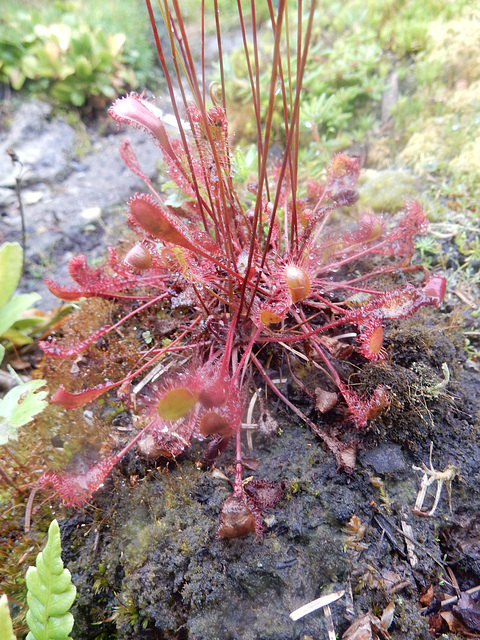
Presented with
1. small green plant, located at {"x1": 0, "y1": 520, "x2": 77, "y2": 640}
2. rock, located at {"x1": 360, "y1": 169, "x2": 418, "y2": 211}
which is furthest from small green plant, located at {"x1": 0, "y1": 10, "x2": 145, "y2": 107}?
small green plant, located at {"x1": 0, "y1": 520, "x2": 77, "y2": 640}

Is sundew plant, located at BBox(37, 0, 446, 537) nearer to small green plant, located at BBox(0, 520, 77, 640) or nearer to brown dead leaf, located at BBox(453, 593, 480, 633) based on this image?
small green plant, located at BBox(0, 520, 77, 640)

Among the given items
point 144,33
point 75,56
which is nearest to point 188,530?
point 75,56

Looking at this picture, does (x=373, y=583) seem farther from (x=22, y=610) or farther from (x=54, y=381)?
(x=54, y=381)

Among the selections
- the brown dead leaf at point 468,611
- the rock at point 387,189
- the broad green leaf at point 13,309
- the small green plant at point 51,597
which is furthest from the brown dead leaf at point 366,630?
the rock at point 387,189

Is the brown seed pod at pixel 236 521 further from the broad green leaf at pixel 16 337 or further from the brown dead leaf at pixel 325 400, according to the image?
the broad green leaf at pixel 16 337

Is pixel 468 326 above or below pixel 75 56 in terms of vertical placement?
below

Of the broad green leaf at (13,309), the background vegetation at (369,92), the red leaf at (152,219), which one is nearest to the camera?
the red leaf at (152,219)
